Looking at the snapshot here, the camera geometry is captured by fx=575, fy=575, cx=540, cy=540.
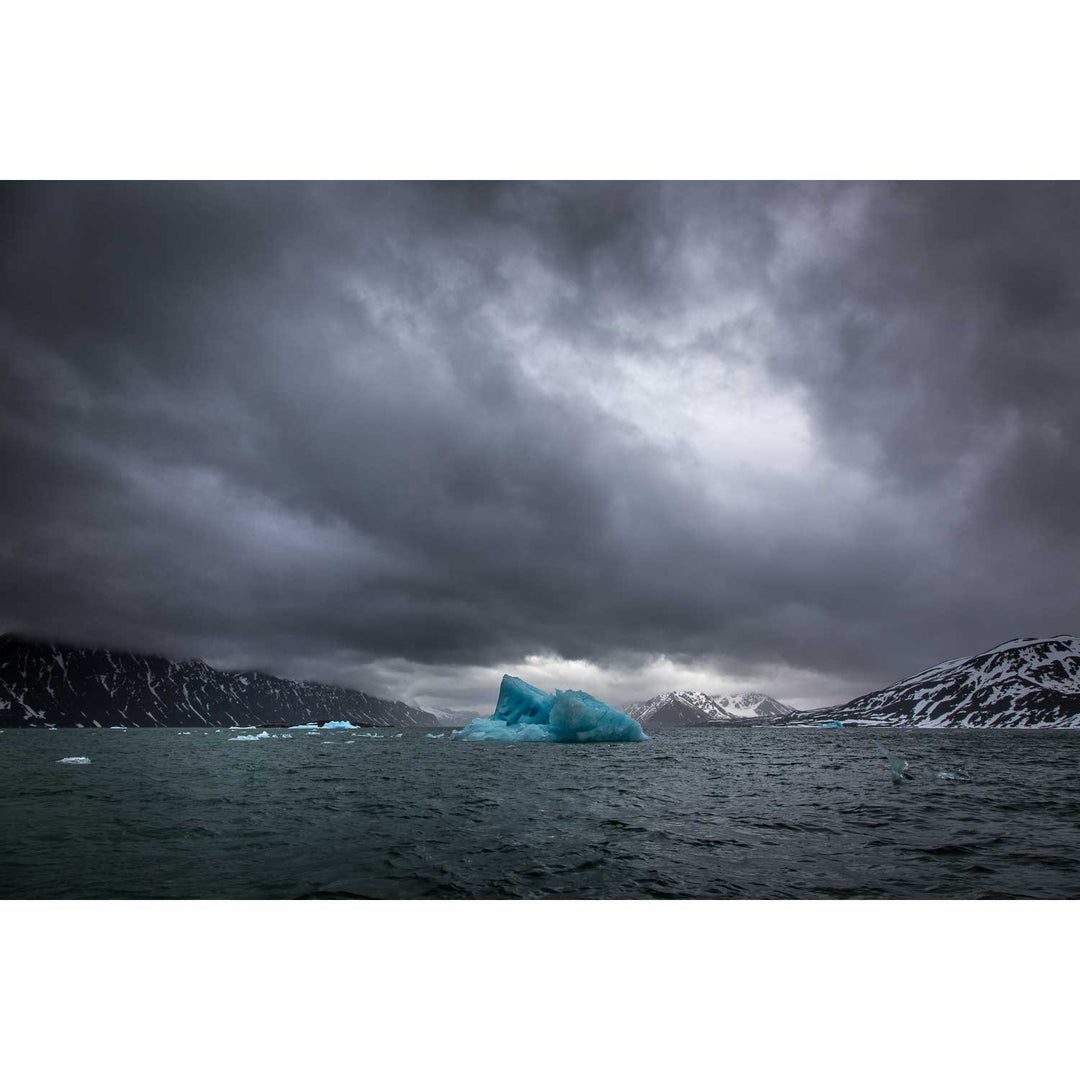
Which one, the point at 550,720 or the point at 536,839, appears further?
the point at 550,720

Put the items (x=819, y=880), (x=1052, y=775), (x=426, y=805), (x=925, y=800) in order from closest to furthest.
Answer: (x=819, y=880), (x=426, y=805), (x=925, y=800), (x=1052, y=775)

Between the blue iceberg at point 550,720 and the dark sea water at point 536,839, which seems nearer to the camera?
the dark sea water at point 536,839

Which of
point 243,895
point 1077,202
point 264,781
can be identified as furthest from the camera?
point 264,781

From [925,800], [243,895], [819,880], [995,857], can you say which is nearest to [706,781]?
[925,800]

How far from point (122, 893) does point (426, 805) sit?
8.19m

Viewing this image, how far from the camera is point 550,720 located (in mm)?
50812

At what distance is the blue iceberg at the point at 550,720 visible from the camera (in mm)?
48584

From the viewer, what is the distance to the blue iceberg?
48584 millimetres

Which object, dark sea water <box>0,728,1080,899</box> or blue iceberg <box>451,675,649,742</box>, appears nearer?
dark sea water <box>0,728,1080,899</box>

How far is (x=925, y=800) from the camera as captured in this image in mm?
16281

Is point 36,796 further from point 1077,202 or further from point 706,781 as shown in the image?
point 1077,202

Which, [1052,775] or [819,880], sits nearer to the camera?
[819,880]

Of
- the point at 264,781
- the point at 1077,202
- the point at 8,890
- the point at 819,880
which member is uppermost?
the point at 1077,202

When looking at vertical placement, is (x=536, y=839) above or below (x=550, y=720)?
above
